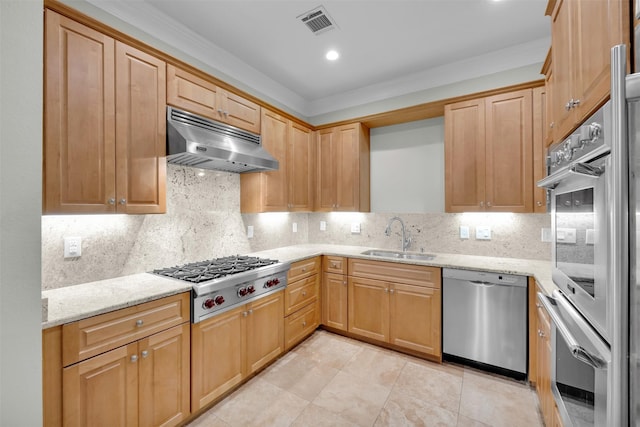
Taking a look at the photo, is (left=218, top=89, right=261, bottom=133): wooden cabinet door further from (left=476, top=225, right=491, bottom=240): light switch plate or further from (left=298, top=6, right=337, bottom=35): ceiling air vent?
(left=476, top=225, right=491, bottom=240): light switch plate

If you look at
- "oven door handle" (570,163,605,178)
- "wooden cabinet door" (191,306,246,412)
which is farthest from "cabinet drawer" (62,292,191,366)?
"oven door handle" (570,163,605,178)

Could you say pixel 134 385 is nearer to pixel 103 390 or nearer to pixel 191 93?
pixel 103 390

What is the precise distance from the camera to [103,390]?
1.45m

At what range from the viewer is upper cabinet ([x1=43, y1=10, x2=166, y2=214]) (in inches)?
59.8

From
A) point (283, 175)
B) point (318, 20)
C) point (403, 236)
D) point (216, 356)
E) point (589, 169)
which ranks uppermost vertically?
point (318, 20)

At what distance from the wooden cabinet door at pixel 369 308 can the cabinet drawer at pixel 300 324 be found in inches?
15.8

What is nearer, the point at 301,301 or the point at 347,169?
the point at 301,301

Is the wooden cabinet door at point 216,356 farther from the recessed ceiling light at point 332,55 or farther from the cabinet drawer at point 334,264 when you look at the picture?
the recessed ceiling light at point 332,55

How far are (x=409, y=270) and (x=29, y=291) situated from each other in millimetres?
2649

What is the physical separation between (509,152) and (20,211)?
10.3 feet

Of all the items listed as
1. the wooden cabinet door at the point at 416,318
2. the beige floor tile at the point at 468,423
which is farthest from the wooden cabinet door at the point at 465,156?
the beige floor tile at the point at 468,423

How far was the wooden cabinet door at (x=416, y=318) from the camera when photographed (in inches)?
103

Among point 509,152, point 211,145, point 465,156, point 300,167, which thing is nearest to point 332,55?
point 300,167

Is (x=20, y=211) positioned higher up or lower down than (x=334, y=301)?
higher up
